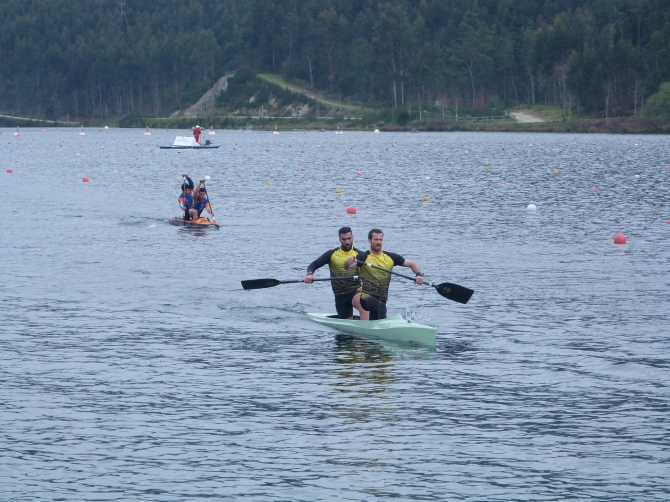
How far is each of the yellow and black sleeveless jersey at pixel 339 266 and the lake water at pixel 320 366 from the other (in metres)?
0.99

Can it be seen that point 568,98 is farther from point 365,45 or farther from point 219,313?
point 219,313

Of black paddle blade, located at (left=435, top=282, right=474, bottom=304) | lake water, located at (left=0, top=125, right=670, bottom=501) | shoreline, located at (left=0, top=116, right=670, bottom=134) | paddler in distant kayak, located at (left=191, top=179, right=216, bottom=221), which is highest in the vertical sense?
shoreline, located at (left=0, top=116, right=670, bottom=134)

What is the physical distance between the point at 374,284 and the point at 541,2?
171803 millimetres

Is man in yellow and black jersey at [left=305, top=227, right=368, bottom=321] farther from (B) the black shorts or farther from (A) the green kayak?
(A) the green kayak

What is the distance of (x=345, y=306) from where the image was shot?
2067cm

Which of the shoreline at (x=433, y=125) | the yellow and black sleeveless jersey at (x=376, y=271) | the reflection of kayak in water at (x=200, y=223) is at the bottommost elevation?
the yellow and black sleeveless jersey at (x=376, y=271)

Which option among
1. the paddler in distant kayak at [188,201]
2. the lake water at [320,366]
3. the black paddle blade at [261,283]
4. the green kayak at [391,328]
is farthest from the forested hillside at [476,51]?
the green kayak at [391,328]

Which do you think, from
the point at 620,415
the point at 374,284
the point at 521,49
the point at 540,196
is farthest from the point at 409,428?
the point at 521,49

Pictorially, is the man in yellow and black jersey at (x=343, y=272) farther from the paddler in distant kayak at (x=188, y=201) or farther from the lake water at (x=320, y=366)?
the paddler in distant kayak at (x=188, y=201)

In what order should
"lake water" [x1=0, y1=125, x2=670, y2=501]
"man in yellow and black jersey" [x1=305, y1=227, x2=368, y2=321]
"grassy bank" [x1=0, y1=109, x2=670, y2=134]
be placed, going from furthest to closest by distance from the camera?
"grassy bank" [x1=0, y1=109, x2=670, y2=134], "man in yellow and black jersey" [x1=305, y1=227, x2=368, y2=321], "lake water" [x1=0, y1=125, x2=670, y2=501]

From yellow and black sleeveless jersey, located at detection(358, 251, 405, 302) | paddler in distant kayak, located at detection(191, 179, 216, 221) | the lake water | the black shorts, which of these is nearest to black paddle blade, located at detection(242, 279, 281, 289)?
the lake water

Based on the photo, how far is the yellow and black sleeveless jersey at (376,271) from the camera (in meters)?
19.8

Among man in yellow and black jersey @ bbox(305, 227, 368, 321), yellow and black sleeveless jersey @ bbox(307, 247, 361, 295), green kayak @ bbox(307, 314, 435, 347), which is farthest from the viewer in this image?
yellow and black sleeveless jersey @ bbox(307, 247, 361, 295)

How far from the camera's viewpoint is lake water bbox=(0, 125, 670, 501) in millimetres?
12570
